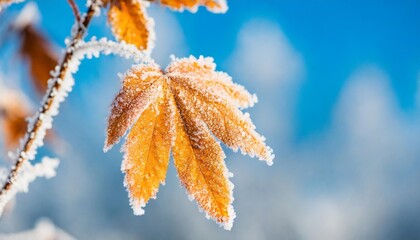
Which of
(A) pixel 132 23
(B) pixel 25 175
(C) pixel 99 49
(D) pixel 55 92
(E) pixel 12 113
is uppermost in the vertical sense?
(E) pixel 12 113

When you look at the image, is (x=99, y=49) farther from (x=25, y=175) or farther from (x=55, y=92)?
(x=25, y=175)

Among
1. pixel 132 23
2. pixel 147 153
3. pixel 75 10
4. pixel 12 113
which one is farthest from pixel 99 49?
pixel 12 113

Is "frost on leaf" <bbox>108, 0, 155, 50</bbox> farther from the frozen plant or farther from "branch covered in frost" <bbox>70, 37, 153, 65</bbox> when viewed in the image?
"branch covered in frost" <bbox>70, 37, 153, 65</bbox>

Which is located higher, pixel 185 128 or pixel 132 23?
pixel 132 23

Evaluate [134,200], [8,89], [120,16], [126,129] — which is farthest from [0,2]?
[8,89]

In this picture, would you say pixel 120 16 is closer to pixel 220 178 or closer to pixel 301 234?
pixel 220 178

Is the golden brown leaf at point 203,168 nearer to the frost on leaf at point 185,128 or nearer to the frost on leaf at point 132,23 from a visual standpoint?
the frost on leaf at point 185,128

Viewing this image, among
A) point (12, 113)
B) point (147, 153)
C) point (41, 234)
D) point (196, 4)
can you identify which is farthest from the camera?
point (12, 113)

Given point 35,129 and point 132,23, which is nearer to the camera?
point 35,129

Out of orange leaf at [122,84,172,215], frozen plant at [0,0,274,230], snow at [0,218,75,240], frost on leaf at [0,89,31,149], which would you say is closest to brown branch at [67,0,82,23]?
frozen plant at [0,0,274,230]
